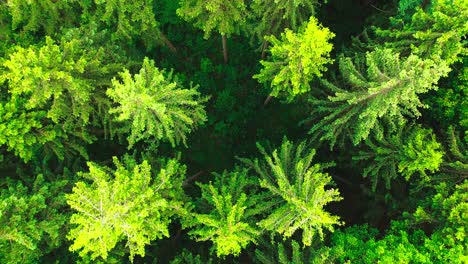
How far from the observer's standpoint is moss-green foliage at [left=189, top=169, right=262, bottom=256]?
12.8 metres

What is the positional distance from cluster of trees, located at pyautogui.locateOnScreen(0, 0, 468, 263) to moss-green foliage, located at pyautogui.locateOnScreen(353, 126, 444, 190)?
73mm

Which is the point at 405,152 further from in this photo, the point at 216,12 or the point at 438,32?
the point at 216,12

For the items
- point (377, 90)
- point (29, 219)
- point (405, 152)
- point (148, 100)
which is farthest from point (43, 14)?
point (405, 152)

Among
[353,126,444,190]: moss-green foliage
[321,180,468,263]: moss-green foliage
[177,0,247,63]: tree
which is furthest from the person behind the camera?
[177,0,247,63]: tree

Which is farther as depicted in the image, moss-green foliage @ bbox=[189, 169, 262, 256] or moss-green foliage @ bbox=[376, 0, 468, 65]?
moss-green foliage @ bbox=[376, 0, 468, 65]

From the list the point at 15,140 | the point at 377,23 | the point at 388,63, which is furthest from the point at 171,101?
the point at 377,23

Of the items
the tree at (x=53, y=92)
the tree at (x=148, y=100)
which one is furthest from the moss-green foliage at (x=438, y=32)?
the tree at (x=53, y=92)

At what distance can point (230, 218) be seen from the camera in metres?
12.6

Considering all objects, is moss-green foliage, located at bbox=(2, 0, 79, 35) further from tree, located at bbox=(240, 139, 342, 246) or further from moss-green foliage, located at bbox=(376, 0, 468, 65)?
moss-green foliage, located at bbox=(376, 0, 468, 65)

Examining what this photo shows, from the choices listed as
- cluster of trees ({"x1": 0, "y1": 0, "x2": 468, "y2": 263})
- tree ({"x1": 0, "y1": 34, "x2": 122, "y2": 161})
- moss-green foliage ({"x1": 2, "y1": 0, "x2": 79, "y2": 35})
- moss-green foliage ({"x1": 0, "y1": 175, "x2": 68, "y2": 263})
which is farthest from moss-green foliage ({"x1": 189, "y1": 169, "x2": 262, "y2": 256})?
moss-green foliage ({"x1": 2, "y1": 0, "x2": 79, "y2": 35})

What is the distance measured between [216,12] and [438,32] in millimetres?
8499

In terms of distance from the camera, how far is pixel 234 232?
13086 mm

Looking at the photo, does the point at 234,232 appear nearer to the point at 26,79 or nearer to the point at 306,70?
the point at 306,70

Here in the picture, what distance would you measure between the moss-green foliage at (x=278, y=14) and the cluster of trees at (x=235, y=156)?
81 millimetres
